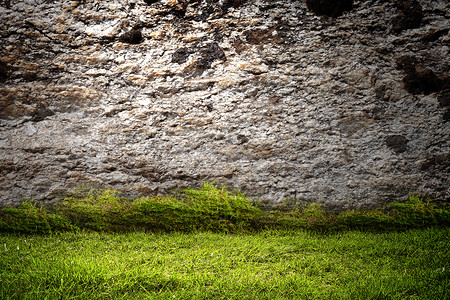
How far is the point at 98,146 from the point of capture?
4332 millimetres

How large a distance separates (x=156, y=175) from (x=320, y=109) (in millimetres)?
2603

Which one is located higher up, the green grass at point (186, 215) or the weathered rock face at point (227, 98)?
the weathered rock face at point (227, 98)

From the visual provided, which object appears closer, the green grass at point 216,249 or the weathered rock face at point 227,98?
the green grass at point 216,249

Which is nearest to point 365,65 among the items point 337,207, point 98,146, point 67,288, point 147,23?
point 337,207

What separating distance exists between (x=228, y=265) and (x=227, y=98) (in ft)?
7.85

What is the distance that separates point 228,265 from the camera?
311 cm

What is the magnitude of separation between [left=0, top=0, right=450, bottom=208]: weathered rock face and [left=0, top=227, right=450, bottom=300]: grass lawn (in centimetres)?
70

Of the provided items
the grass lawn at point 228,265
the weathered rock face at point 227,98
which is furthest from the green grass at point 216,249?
the weathered rock face at point 227,98

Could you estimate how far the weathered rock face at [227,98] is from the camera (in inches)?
163

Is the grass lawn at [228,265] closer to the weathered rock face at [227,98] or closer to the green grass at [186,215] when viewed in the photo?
the green grass at [186,215]

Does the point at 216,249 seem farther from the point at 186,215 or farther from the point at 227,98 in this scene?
the point at 227,98

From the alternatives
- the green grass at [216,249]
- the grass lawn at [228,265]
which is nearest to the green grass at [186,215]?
the green grass at [216,249]

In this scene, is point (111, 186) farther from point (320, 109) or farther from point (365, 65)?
point (365, 65)

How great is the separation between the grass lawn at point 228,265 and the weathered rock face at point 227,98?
0.70 meters
